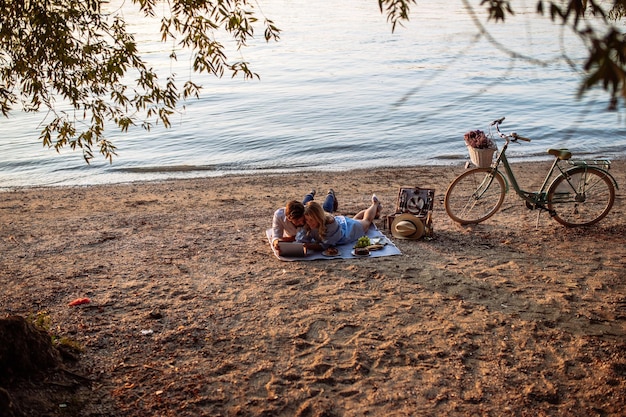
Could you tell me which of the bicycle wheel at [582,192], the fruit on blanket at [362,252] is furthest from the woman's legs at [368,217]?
the bicycle wheel at [582,192]

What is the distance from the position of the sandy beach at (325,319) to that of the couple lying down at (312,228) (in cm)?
41

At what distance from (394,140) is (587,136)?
20.2 ft

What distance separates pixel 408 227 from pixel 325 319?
2896mm

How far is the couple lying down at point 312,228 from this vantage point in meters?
8.23

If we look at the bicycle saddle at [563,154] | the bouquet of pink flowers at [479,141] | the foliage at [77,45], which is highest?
the foliage at [77,45]

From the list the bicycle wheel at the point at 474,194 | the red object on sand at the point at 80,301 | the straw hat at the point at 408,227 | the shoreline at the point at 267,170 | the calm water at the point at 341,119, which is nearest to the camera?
the red object on sand at the point at 80,301

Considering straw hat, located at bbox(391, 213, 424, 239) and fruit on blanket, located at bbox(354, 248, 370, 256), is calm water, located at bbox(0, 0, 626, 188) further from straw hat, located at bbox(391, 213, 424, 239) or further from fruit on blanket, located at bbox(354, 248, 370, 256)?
fruit on blanket, located at bbox(354, 248, 370, 256)

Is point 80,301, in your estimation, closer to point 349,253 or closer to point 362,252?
point 349,253

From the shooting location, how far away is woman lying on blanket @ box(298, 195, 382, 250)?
822 centimetres

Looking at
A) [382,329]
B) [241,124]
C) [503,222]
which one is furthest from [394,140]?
[382,329]

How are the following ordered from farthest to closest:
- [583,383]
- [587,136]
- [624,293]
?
[587,136] → [624,293] → [583,383]

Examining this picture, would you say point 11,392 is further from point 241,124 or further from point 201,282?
point 241,124

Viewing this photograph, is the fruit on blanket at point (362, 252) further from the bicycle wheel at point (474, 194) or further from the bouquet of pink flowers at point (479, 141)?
the bouquet of pink flowers at point (479, 141)

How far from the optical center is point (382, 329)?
5973 mm
